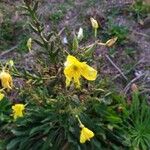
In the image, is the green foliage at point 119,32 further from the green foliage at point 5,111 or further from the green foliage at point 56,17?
the green foliage at point 5,111

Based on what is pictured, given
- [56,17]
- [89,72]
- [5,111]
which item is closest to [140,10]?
[56,17]

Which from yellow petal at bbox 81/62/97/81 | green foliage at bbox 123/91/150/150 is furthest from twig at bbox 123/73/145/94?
yellow petal at bbox 81/62/97/81

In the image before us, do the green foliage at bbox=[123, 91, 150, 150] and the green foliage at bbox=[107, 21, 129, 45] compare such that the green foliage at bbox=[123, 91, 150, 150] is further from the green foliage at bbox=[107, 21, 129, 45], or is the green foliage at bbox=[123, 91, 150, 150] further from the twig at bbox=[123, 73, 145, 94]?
the green foliage at bbox=[107, 21, 129, 45]

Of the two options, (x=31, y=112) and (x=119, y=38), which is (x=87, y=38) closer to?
(x=119, y=38)

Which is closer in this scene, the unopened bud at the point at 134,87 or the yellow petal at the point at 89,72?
the yellow petal at the point at 89,72

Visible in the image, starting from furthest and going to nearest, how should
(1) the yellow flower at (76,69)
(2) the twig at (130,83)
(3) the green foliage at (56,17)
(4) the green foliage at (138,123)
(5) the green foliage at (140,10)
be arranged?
(3) the green foliage at (56,17) → (5) the green foliage at (140,10) → (2) the twig at (130,83) → (4) the green foliage at (138,123) → (1) the yellow flower at (76,69)

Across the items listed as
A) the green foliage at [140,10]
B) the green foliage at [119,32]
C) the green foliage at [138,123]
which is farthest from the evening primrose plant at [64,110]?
the green foliage at [140,10]

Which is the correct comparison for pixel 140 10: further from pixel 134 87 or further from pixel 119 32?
pixel 134 87

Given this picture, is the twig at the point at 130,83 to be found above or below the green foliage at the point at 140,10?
below

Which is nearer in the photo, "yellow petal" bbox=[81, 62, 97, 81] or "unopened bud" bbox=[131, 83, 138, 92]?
"yellow petal" bbox=[81, 62, 97, 81]

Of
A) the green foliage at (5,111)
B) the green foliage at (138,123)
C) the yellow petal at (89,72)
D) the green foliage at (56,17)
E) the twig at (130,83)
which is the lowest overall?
the green foliage at (138,123)

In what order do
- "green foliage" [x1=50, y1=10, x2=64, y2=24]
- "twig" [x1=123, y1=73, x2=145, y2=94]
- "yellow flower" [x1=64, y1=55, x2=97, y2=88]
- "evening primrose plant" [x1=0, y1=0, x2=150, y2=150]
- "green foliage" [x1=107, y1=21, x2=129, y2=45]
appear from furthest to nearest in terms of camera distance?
1. "green foliage" [x1=50, y1=10, x2=64, y2=24]
2. "green foliage" [x1=107, y1=21, x2=129, y2=45]
3. "twig" [x1=123, y1=73, x2=145, y2=94]
4. "evening primrose plant" [x1=0, y1=0, x2=150, y2=150]
5. "yellow flower" [x1=64, y1=55, x2=97, y2=88]

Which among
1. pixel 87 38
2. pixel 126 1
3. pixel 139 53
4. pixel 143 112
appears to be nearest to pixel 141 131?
pixel 143 112
